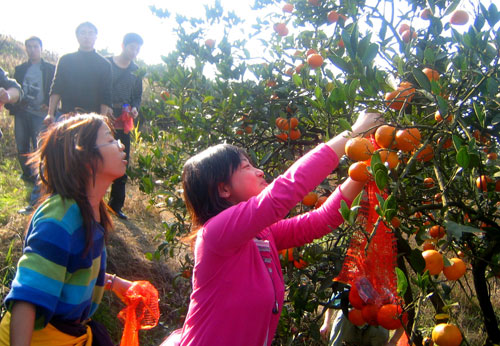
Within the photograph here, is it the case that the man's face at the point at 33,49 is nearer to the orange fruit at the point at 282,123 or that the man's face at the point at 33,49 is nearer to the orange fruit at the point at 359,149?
the orange fruit at the point at 282,123

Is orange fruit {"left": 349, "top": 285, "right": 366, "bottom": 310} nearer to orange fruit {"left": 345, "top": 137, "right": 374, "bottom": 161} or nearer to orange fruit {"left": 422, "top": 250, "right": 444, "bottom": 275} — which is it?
orange fruit {"left": 422, "top": 250, "right": 444, "bottom": 275}

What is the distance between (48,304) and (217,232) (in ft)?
1.58

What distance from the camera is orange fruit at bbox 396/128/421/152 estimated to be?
3.68 ft

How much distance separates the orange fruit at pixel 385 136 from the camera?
1152mm

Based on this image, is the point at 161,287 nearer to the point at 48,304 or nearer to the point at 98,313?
the point at 98,313

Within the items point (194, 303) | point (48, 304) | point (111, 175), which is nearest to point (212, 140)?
point (111, 175)

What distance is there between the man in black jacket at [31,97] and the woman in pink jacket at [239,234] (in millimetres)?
3166

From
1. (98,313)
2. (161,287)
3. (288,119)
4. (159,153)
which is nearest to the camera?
(288,119)

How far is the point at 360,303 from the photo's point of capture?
4.25ft

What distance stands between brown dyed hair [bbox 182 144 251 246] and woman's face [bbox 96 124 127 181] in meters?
0.23

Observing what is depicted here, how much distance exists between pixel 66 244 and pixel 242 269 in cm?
50

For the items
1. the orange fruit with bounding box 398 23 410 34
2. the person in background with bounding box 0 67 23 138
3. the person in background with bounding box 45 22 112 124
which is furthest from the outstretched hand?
the person in background with bounding box 45 22 112 124

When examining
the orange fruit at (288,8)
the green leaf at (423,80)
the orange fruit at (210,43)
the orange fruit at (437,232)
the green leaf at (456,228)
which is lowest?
the orange fruit at (437,232)

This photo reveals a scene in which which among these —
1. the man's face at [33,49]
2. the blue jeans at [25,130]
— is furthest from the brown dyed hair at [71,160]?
the man's face at [33,49]
